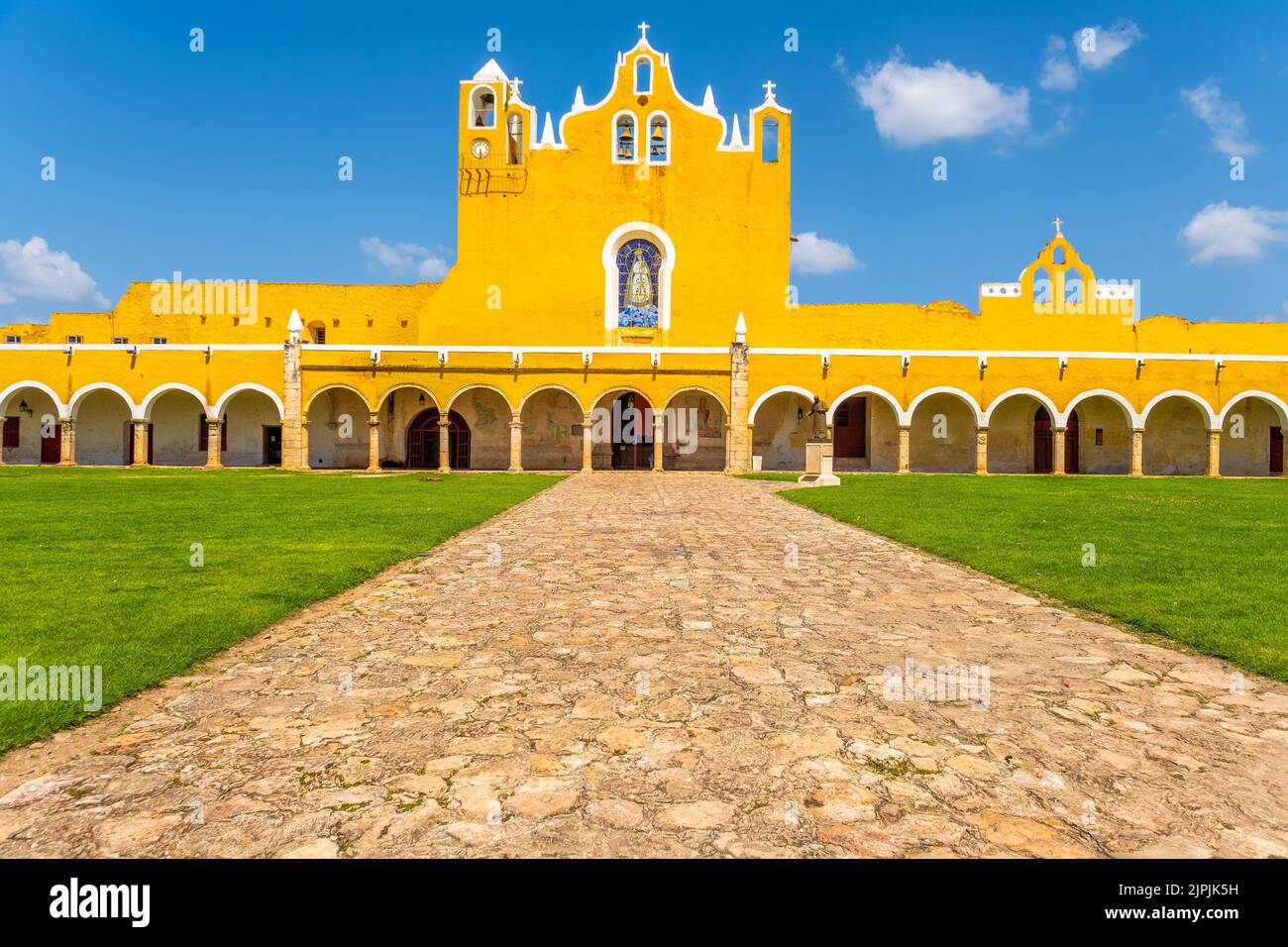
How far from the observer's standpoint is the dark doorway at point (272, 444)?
30312mm

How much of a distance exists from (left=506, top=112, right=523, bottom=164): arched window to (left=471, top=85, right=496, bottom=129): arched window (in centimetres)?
77

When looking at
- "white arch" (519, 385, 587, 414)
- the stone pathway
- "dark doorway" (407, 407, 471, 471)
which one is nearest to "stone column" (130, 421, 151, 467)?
"dark doorway" (407, 407, 471, 471)

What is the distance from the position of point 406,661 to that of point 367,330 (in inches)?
1254

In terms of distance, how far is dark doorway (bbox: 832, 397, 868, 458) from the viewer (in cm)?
2989

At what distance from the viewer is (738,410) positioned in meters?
26.9

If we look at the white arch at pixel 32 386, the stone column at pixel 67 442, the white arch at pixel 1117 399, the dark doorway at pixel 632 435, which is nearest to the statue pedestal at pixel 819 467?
the dark doorway at pixel 632 435

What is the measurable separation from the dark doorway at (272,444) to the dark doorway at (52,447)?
821cm

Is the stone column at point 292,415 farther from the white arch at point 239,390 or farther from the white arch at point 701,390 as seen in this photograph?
the white arch at point 701,390

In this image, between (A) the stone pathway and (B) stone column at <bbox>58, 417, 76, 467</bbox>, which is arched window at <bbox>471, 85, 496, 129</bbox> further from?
(A) the stone pathway

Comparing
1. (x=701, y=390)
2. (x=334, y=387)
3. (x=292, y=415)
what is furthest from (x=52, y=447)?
(x=701, y=390)
